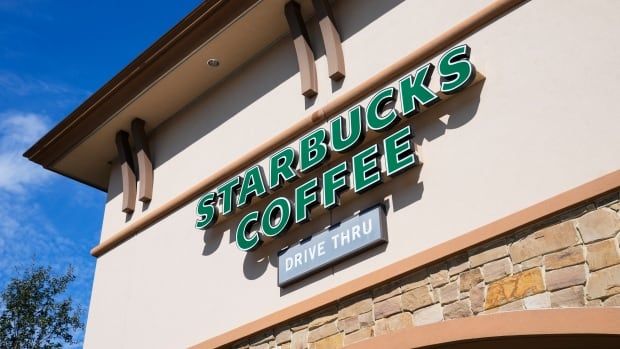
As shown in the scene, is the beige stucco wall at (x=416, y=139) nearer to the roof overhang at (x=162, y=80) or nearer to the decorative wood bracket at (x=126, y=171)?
the roof overhang at (x=162, y=80)

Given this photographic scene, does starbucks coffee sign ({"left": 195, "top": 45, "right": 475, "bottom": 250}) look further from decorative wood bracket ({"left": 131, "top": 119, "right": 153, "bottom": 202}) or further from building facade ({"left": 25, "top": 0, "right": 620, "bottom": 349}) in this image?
decorative wood bracket ({"left": 131, "top": 119, "right": 153, "bottom": 202})

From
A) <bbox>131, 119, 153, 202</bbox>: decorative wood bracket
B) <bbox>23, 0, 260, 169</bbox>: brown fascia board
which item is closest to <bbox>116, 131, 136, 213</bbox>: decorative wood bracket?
<bbox>131, 119, 153, 202</bbox>: decorative wood bracket

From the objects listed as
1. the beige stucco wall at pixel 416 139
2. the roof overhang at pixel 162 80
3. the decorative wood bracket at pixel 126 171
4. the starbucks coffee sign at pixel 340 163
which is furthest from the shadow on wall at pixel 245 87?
the starbucks coffee sign at pixel 340 163

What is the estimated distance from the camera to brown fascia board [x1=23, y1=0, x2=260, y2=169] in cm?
1162

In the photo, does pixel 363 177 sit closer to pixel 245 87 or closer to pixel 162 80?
pixel 245 87

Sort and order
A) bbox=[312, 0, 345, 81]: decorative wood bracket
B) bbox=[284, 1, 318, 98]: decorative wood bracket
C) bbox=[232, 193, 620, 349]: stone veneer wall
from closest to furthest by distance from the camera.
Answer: bbox=[232, 193, 620, 349]: stone veneer wall, bbox=[312, 0, 345, 81]: decorative wood bracket, bbox=[284, 1, 318, 98]: decorative wood bracket

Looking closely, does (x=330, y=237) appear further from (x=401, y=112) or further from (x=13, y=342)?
A: (x=13, y=342)

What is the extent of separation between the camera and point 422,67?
29.8ft

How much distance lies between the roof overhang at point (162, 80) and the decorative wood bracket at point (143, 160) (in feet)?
0.64

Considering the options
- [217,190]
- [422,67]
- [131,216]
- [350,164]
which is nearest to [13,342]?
[131,216]

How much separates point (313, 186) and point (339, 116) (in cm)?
101

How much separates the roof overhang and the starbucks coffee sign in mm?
2282

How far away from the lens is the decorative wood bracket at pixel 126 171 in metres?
13.2

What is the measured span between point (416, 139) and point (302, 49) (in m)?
2.76
